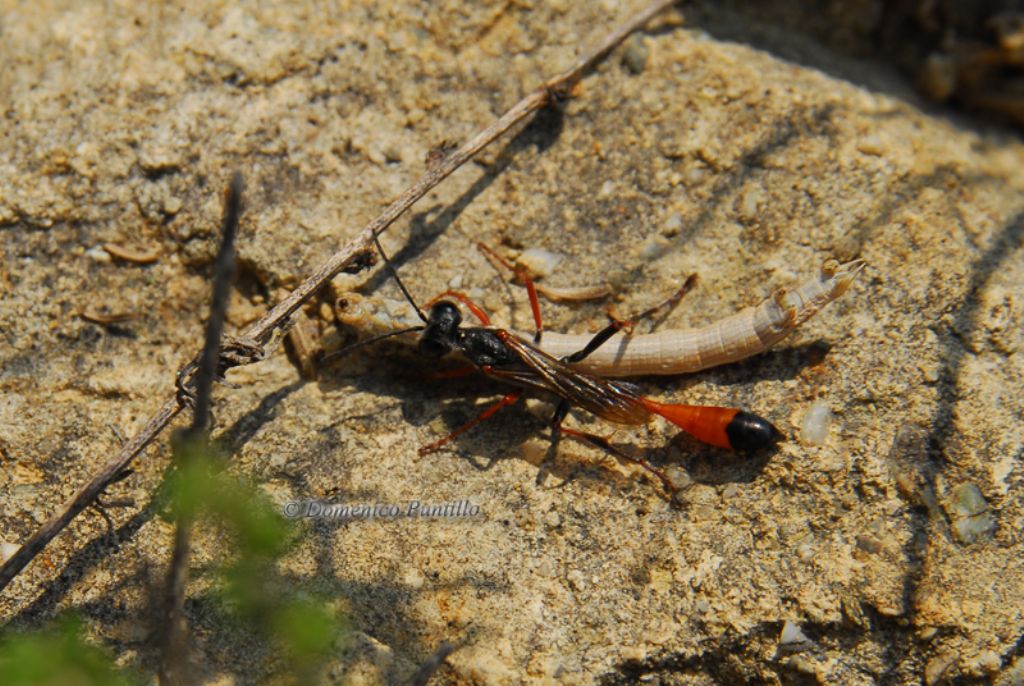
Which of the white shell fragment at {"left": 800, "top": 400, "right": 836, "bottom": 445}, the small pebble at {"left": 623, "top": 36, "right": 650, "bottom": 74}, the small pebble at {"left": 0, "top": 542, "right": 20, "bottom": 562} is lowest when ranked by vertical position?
the white shell fragment at {"left": 800, "top": 400, "right": 836, "bottom": 445}

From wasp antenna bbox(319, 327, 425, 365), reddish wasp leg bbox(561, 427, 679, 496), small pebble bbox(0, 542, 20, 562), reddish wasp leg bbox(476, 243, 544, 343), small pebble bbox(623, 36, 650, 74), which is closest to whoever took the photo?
small pebble bbox(0, 542, 20, 562)

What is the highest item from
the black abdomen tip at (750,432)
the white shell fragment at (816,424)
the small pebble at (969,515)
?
the black abdomen tip at (750,432)

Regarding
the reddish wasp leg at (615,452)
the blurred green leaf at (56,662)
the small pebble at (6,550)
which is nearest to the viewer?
the blurred green leaf at (56,662)

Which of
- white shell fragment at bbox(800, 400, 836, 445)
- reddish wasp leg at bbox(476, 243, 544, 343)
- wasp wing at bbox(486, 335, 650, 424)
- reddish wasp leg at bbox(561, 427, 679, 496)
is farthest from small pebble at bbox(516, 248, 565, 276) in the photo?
white shell fragment at bbox(800, 400, 836, 445)

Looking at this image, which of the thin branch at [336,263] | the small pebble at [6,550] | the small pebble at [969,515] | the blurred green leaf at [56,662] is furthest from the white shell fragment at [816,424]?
the small pebble at [6,550]

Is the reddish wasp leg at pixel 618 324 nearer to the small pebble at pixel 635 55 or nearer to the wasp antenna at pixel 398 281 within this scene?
the wasp antenna at pixel 398 281

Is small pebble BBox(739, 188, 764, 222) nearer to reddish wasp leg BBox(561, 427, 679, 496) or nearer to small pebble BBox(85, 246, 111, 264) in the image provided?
reddish wasp leg BBox(561, 427, 679, 496)

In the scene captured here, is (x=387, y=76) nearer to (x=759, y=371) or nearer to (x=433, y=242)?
(x=433, y=242)
